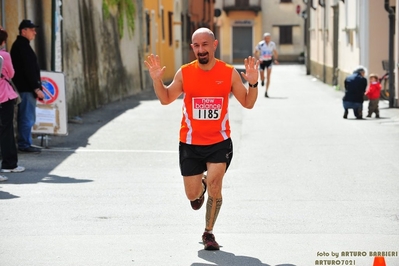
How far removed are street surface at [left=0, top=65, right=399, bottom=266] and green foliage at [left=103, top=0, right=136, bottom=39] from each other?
736 cm

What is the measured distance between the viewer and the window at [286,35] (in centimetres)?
7338

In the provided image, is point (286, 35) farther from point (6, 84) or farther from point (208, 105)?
point (208, 105)

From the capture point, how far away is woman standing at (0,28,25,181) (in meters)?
11.9

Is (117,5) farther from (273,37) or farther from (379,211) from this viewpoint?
(273,37)

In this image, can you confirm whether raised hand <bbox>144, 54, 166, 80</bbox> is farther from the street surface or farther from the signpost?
the signpost

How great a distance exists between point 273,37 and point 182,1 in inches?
1075

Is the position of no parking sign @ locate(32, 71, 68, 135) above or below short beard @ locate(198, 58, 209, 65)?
below

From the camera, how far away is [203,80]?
7.61m

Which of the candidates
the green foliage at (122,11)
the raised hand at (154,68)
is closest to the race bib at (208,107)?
the raised hand at (154,68)

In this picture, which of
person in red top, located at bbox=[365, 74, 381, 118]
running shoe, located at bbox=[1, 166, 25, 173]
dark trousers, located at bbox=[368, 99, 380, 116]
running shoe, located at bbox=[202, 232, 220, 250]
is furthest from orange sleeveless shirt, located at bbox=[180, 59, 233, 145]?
dark trousers, located at bbox=[368, 99, 380, 116]

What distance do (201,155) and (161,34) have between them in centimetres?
3091

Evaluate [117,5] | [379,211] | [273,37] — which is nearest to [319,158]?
[379,211]

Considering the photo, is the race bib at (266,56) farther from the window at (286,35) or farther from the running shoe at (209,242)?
the window at (286,35)

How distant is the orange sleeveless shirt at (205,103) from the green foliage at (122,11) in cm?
1735
